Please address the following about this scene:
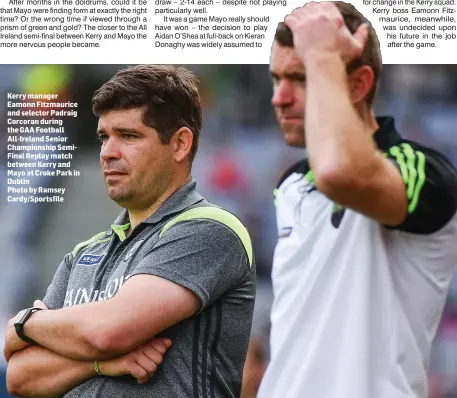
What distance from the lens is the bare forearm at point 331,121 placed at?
1038mm

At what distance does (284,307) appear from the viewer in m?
1.19

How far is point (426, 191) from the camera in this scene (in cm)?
108

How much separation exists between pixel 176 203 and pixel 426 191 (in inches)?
30.6

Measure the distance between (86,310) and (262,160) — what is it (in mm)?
1030

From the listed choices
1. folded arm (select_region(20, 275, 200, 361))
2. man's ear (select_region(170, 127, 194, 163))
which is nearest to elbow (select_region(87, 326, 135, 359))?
folded arm (select_region(20, 275, 200, 361))

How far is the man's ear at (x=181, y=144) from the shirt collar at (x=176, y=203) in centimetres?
6

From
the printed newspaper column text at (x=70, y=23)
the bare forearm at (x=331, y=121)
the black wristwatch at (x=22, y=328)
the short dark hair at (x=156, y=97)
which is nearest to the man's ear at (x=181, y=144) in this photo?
the short dark hair at (x=156, y=97)

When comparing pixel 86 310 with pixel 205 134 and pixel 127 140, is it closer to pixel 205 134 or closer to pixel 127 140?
pixel 127 140

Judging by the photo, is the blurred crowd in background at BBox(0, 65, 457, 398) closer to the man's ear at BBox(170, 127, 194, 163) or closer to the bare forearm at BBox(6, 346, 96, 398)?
the man's ear at BBox(170, 127, 194, 163)

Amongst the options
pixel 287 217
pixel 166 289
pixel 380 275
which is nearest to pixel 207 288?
pixel 166 289

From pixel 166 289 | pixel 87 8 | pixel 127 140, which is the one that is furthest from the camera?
pixel 87 8

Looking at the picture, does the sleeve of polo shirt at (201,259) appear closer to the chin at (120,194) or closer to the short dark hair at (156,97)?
the chin at (120,194)

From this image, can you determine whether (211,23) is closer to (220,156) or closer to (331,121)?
(220,156)

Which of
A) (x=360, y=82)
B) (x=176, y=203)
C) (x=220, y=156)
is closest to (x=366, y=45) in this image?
(x=360, y=82)
